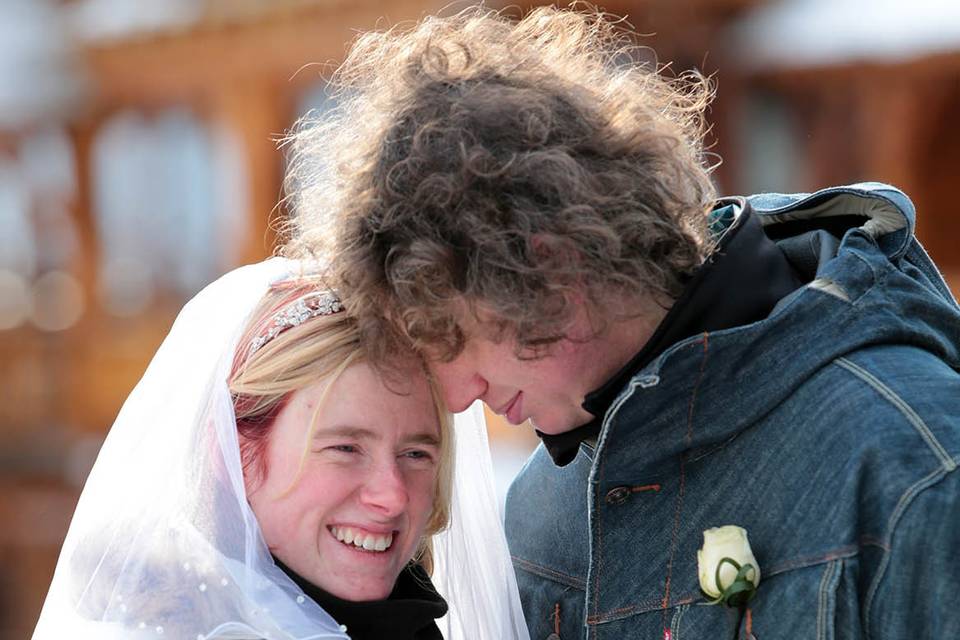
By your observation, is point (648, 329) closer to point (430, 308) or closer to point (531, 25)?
point (430, 308)

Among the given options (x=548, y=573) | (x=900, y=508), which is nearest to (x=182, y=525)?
(x=548, y=573)

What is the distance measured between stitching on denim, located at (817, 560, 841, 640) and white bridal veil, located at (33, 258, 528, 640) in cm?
73

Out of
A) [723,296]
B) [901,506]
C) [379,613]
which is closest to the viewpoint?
[901,506]

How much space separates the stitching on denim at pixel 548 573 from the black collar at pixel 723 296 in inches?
18.5

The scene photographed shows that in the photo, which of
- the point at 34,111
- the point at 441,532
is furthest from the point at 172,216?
the point at 441,532

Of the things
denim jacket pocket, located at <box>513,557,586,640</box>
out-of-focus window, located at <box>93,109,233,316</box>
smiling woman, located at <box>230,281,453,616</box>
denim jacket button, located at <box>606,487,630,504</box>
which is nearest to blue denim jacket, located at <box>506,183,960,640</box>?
denim jacket button, located at <box>606,487,630,504</box>

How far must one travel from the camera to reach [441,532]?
8.85ft

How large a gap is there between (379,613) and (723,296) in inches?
29.8

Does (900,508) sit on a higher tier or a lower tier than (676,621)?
higher

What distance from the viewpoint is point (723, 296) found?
7.29 feet

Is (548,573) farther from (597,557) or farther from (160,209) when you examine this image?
(160,209)

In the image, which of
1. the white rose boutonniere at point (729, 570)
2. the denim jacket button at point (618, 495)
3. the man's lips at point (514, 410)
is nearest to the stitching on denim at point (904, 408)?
the white rose boutonniere at point (729, 570)

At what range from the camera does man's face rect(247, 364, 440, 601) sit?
2316 millimetres

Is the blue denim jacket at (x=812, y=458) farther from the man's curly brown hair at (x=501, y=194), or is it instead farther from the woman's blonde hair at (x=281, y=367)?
the woman's blonde hair at (x=281, y=367)
